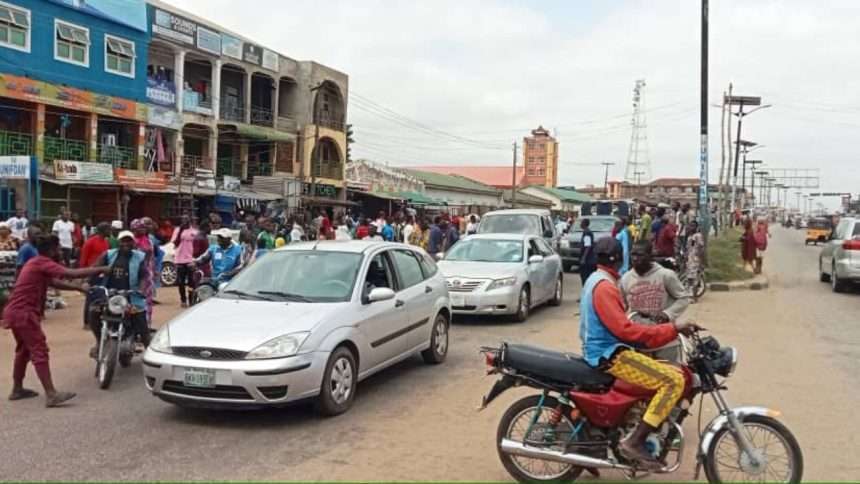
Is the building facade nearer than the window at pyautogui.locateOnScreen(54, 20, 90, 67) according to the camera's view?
Yes

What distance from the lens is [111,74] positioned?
27.6m

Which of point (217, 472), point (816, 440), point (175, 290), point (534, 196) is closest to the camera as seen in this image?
point (217, 472)

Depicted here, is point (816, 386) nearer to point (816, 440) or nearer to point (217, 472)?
point (816, 440)

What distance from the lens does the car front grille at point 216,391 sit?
592 cm

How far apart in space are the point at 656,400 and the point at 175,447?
350 centimetres

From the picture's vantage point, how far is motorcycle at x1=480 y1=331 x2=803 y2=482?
4605mm

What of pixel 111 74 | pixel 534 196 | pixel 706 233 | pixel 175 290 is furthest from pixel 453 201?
pixel 175 290

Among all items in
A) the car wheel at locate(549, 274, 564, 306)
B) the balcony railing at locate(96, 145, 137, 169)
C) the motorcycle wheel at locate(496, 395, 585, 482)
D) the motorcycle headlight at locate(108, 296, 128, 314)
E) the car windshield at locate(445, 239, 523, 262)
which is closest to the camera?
the motorcycle wheel at locate(496, 395, 585, 482)

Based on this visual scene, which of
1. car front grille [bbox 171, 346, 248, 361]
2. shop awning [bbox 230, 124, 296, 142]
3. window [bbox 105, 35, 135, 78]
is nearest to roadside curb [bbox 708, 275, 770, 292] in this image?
car front grille [bbox 171, 346, 248, 361]

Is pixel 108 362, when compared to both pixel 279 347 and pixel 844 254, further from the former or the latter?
pixel 844 254

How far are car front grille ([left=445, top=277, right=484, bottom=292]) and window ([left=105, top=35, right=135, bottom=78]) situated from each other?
2079 centimetres

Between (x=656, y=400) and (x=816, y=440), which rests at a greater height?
(x=656, y=400)

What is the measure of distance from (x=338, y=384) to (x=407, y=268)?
2.21 metres

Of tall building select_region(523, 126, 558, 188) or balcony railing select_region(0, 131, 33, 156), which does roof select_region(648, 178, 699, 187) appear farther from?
balcony railing select_region(0, 131, 33, 156)
